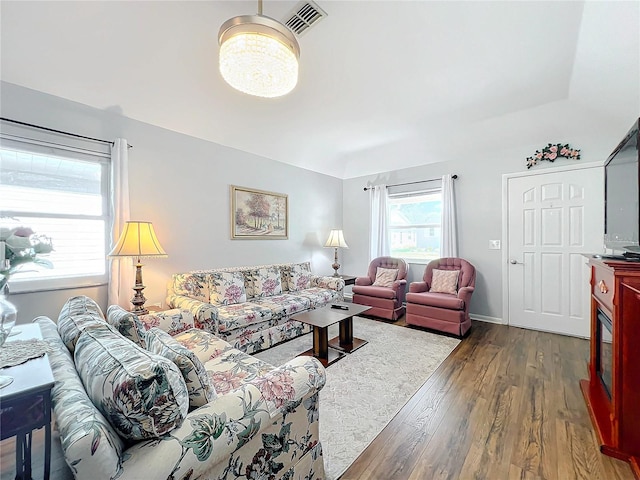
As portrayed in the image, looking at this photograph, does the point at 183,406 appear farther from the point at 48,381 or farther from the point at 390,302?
the point at 390,302

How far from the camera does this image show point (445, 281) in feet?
12.8

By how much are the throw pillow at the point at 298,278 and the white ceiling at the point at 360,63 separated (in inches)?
76.9

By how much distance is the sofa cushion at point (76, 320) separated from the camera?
4.36 feet

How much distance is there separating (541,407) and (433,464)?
1087 millimetres

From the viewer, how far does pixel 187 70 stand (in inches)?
99.9

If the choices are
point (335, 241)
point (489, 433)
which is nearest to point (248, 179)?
point (335, 241)

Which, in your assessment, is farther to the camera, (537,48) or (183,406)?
(537,48)

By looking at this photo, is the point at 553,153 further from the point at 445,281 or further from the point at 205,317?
the point at 205,317

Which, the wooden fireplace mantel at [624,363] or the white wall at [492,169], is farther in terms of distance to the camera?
the white wall at [492,169]

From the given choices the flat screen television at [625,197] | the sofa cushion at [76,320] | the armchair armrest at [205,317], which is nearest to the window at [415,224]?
the flat screen television at [625,197]

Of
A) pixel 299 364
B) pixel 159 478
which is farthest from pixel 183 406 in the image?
pixel 299 364

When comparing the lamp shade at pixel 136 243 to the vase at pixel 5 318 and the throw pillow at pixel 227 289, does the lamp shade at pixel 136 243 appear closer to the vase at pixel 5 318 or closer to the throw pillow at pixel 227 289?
the throw pillow at pixel 227 289

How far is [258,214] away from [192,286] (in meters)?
1.41

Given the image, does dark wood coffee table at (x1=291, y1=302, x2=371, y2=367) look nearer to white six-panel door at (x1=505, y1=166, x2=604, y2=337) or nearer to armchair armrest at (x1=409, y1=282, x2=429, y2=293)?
armchair armrest at (x1=409, y1=282, x2=429, y2=293)
